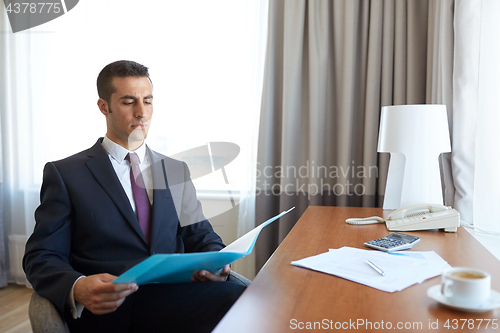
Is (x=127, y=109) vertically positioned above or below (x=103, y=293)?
above

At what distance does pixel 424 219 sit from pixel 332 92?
1267 millimetres

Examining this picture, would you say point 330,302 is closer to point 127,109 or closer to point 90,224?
point 90,224

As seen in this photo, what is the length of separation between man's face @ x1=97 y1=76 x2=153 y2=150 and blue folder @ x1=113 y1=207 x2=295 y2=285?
0.58m

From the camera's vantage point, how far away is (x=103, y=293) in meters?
0.96

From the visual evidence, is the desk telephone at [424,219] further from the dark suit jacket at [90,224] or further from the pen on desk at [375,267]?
the dark suit jacket at [90,224]

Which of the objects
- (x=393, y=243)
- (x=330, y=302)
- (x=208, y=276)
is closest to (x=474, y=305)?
(x=330, y=302)

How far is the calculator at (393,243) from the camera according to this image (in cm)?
110

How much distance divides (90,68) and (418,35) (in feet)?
7.19

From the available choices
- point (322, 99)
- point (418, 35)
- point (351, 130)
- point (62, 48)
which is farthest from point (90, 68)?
point (418, 35)

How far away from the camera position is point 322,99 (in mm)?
2432

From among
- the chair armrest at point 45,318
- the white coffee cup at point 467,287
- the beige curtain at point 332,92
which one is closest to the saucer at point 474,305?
the white coffee cup at point 467,287

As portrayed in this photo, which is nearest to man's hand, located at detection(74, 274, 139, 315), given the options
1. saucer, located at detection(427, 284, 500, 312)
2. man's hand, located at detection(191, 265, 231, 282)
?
man's hand, located at detection(191, 265, 231, 282)

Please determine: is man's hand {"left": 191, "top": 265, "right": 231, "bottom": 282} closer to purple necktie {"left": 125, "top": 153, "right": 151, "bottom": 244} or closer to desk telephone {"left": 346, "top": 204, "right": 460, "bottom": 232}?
purple necktie {"left": 125, "top": 153, "right": 151, "bottom": 244}

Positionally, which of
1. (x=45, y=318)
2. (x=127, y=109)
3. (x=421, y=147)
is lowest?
(x=45, y=318)
